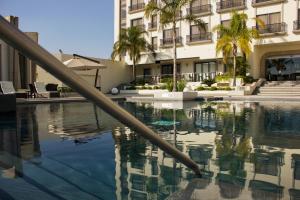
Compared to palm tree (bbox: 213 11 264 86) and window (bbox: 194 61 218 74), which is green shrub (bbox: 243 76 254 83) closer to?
palm tree (bbox: 213 11 264 86)

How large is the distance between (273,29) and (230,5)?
5304mm

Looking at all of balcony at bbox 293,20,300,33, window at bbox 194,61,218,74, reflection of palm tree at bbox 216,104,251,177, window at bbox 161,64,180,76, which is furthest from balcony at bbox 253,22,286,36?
reflection of palm tree at bbox 216,104,251,177

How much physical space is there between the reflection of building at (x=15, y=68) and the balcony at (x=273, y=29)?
67.0 feet

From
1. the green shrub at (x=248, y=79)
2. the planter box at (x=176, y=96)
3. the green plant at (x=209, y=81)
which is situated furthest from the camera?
the green plant at (x=209, y=81)

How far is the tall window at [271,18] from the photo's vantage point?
3058 centimetres

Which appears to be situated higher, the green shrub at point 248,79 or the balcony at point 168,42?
the balcony at point 168,42

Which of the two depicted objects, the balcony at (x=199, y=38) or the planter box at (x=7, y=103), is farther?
the balcony at (x=199, y=38)

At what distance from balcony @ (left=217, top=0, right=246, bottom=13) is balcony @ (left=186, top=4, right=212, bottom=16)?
1.18m

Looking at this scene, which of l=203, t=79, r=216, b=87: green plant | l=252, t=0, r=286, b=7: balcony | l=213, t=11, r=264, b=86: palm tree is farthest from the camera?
l=203, t=79, r=216, b=87: green plant

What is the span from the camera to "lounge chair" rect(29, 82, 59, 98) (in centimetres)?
2023

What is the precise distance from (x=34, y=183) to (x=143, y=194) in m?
1.26

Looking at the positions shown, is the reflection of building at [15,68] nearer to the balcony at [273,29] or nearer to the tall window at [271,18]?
the balcony at [273,29]

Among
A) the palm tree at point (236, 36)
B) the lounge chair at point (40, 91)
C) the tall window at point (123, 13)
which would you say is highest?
the tall window at point (123, 13)

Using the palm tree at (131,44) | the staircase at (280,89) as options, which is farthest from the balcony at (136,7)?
the staircase at (280,89)
